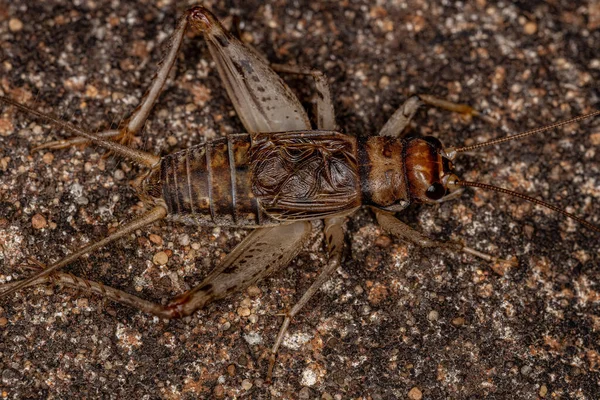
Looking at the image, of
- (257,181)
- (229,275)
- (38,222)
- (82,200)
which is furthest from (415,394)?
(38,222)

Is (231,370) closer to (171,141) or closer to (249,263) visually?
(249,263)

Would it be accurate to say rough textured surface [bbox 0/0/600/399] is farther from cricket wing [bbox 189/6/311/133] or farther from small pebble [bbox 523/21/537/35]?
cricket wing [bbox 189/6/311/133]

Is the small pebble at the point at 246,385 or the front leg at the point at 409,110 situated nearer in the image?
the small pebble at the point at 246,385

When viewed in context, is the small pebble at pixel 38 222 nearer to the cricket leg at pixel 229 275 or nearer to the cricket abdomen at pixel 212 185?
the cricket leg at pixel 229 275

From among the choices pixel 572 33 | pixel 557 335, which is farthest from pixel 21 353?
pixel 572 33

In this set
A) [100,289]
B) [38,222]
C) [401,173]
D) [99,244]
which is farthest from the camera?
[38,222]

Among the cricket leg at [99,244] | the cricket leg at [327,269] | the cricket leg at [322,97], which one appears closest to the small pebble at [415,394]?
the cricket leg at [327,269]
